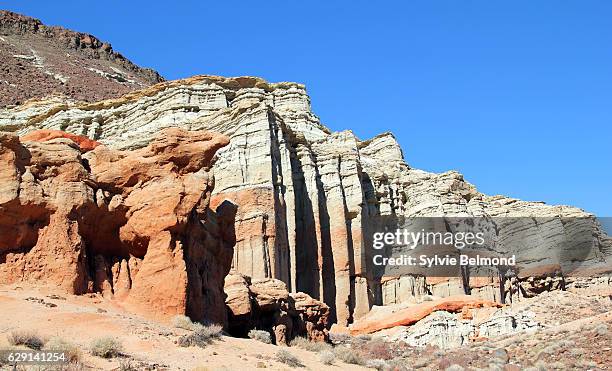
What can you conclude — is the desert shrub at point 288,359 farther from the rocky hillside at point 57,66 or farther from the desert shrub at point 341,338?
the rocky hillside at point 57,66

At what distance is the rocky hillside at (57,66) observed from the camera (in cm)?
9850

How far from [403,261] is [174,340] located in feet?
131

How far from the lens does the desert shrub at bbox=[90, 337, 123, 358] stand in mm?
14227

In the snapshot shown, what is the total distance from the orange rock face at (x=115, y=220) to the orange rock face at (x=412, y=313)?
22424 millimetres

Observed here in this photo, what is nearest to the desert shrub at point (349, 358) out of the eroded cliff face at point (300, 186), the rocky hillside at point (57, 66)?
the eroded cliff face at point (300, 186)

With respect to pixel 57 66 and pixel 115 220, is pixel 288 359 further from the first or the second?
pixel 57 66

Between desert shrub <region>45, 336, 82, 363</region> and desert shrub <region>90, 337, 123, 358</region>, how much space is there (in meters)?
0.31

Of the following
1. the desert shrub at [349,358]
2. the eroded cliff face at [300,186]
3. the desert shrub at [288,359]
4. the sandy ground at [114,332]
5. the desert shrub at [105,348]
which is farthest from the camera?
the eroded cliff face at [300,186]

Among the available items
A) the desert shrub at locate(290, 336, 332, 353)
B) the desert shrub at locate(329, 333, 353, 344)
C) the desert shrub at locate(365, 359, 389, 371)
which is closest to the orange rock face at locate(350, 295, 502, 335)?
the desert shrub at locate(329, 333, 353, 344)

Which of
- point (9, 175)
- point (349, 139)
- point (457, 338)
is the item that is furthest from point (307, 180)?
point (9, 175)

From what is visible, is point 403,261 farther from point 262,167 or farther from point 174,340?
point 174,340

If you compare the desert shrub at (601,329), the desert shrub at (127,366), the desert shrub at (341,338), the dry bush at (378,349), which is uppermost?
the desert shrub at (601,329)

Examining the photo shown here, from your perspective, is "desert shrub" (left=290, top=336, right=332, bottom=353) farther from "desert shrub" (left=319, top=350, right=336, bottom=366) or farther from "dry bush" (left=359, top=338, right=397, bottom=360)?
"dry bush" (left=359, top=338, right=397, bottom=360)

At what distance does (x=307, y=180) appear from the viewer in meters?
51.5
